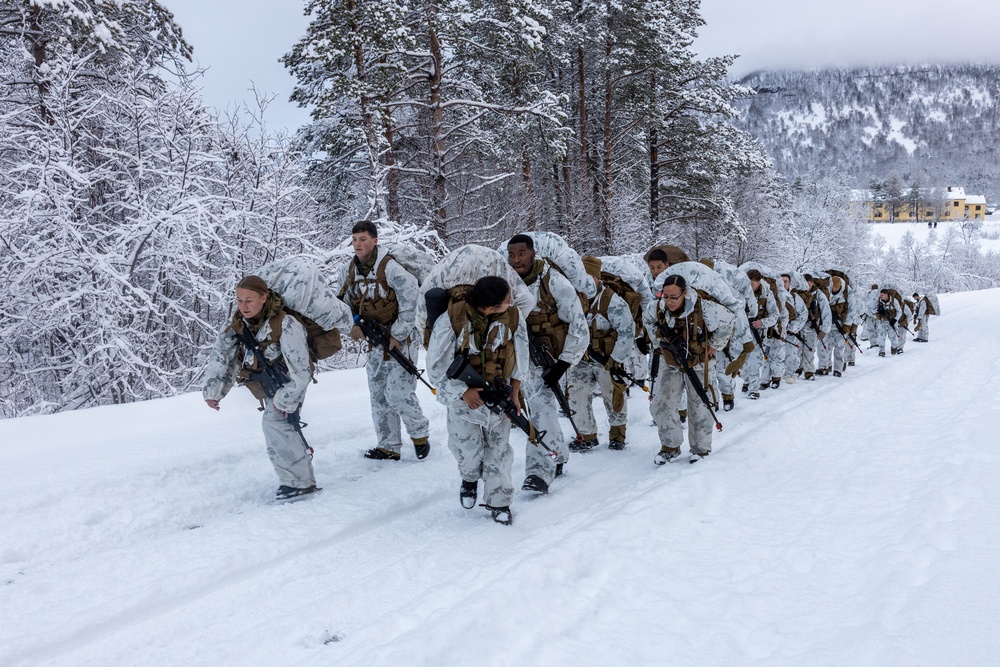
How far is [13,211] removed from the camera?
767 cm

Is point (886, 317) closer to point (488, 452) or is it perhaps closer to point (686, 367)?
point (686, 367)

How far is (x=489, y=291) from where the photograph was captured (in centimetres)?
376

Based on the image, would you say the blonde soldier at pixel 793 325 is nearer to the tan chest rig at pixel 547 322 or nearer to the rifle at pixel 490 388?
the tan chest rig at pixel 547 322

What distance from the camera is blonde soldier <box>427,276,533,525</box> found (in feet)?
12.8

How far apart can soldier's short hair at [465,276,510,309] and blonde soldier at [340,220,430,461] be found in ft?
5.25

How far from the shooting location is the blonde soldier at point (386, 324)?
17.5ft

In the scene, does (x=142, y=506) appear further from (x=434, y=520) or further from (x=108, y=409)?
(x=108, y=409)

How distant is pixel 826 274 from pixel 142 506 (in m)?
11.4

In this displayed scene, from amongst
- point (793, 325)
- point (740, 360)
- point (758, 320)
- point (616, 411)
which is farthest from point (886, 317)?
point (616, 411)

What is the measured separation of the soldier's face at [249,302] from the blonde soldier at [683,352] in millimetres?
3226

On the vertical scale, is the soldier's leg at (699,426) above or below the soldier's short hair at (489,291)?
below

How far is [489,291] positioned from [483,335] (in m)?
0.33

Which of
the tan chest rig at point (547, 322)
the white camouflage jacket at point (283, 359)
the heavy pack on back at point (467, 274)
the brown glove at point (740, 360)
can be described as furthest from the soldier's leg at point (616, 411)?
the white camouflage jacket at point (283, 359)

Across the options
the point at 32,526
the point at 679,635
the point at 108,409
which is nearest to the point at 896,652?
the point at 679,635
